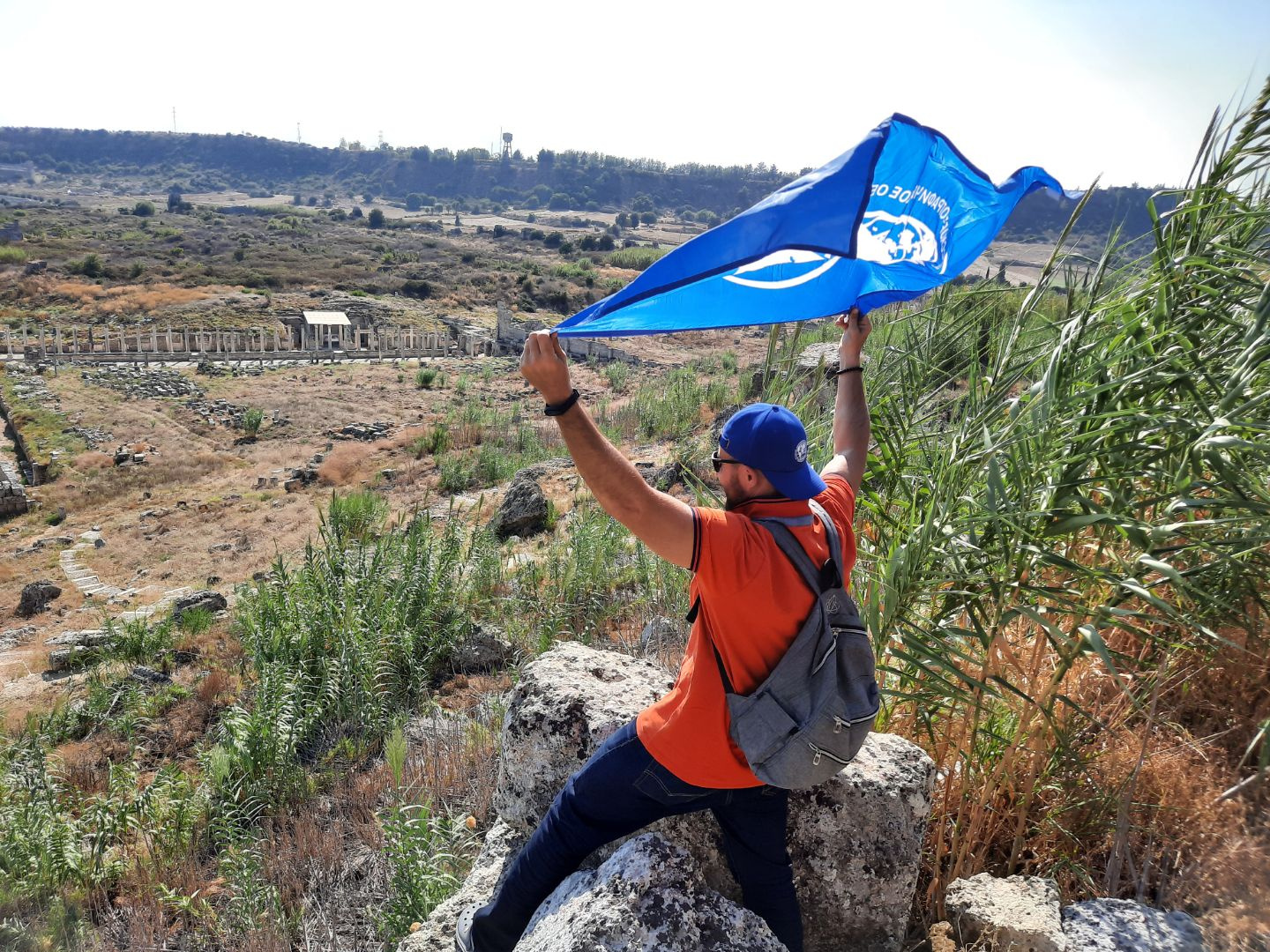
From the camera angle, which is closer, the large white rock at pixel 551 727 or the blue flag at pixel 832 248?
the blue flag at pixel 832 248

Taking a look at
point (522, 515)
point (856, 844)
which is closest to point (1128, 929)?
point (856, 844)

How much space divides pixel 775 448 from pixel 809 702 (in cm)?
56

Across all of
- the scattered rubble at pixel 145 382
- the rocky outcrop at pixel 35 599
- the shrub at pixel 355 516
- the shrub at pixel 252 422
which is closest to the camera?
the shrub at pixel 355 516

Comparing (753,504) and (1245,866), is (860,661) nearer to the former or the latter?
(753,504)

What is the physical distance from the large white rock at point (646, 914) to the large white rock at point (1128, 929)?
730mm

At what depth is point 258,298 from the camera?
3612 cm

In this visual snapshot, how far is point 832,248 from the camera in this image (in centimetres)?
244

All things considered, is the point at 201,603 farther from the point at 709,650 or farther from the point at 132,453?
the point at 132,453

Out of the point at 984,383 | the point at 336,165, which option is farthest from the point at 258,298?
the point at 336,165

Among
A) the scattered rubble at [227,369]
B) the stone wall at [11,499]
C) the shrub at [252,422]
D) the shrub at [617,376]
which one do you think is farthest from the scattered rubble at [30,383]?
the shrub at [617,376]

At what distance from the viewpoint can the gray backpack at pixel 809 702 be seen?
1.82m

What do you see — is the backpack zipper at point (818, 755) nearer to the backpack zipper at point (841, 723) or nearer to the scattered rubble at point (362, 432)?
the backpack zipper at point (841, 723)

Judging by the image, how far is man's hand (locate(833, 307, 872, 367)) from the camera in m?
2.71

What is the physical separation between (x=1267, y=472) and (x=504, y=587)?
5456 mm
